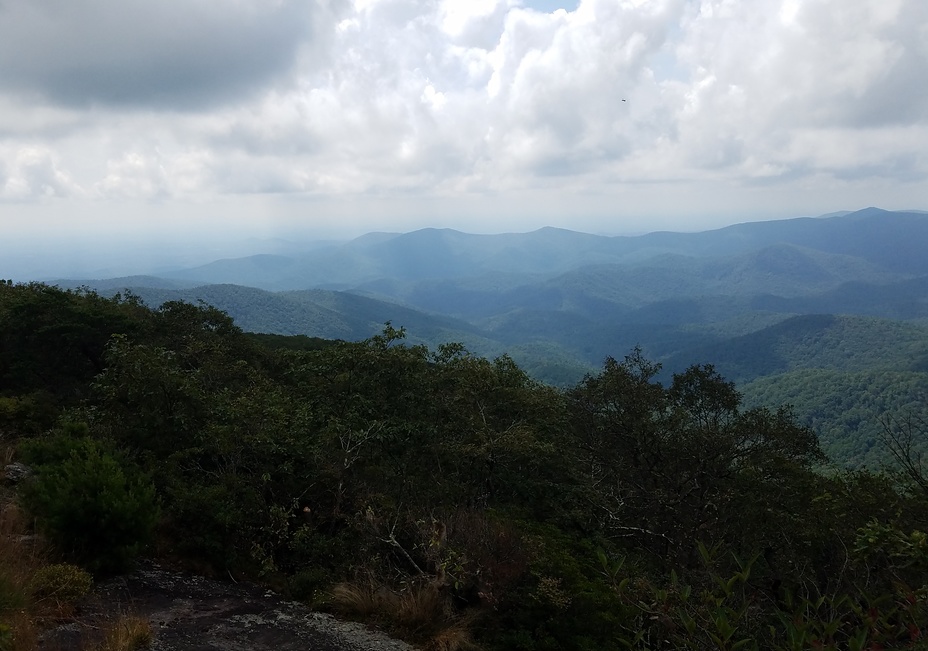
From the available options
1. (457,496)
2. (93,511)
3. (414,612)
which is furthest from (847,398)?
(93,511)

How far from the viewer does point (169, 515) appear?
945 cm

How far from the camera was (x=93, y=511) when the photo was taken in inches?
293

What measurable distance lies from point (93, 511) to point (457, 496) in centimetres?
710

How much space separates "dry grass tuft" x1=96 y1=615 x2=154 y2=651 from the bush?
62.4 inches

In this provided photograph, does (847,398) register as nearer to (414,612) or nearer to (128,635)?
(414,612)

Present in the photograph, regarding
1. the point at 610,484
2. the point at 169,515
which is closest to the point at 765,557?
the point at 610,484

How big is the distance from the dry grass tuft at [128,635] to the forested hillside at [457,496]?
0.77 meters

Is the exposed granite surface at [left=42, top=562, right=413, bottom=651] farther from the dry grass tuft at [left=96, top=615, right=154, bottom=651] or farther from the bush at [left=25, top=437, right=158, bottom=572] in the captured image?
the bush at [left=25, top=437, right=158, bottom=572]

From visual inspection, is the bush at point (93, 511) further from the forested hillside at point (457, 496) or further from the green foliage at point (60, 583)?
the green foliage at point (60, 583)

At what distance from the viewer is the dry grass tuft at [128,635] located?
18.6ft

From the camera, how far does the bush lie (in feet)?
24.1

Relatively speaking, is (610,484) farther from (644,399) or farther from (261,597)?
(261,597)

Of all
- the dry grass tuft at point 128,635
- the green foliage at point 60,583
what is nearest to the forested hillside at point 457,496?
the green foliage at point 60,583

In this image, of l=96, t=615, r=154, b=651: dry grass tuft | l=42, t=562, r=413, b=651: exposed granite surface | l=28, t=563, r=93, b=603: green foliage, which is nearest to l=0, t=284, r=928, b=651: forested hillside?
l=28, t=563, r=93, b=603: green foliage
